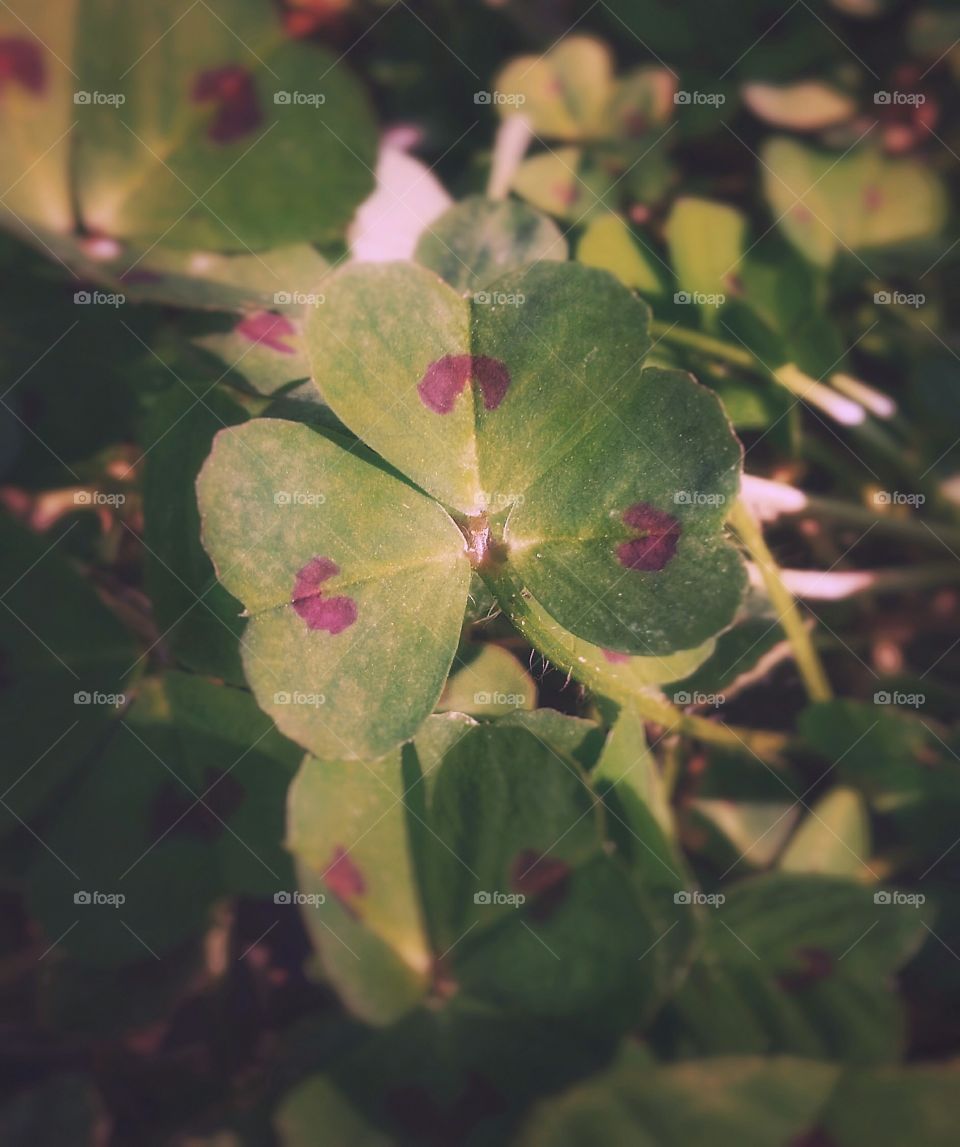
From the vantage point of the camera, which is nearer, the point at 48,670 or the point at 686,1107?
the point at 686,1107

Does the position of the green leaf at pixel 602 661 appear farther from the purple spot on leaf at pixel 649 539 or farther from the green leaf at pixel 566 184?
the green leaf at pixel 566 184

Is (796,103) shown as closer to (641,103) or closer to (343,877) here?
(641,103)

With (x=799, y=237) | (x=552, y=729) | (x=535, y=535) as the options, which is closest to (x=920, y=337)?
(x=799, y=237)

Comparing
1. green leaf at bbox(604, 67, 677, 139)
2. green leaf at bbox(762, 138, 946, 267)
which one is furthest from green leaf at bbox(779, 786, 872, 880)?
green leaf at bbox(604, 67, 677, 139)

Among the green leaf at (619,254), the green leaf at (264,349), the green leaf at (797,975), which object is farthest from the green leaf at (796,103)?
the green leaf at (797,975)

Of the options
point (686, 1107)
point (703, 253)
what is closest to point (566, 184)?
point (703, 253)

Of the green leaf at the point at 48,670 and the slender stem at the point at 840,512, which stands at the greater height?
the slender stem at the point at 840,512
